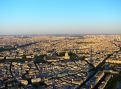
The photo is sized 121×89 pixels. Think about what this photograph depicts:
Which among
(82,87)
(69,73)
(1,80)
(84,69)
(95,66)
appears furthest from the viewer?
(95,66)

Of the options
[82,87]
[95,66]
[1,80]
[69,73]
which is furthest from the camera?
[95,66]

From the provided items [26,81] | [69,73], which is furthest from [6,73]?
[69,73]

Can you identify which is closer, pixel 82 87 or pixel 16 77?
pixel 82 87

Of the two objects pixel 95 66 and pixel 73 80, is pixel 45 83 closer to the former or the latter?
pixel 73 80

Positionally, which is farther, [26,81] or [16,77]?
[16,77]

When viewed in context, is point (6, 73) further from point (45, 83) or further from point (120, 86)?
point (120, 86)

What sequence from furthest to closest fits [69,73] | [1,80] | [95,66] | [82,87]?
1. [95,66]
2. [69,73]
3. [1,80]
4. [82,87]

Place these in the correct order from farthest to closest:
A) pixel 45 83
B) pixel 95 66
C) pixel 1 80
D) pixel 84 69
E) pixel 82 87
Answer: pixel 95 66
pixel 84 69
pixel 1 80
pixel 45 83
pixel 82 87

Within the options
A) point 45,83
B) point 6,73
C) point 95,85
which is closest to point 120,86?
point 95,85
